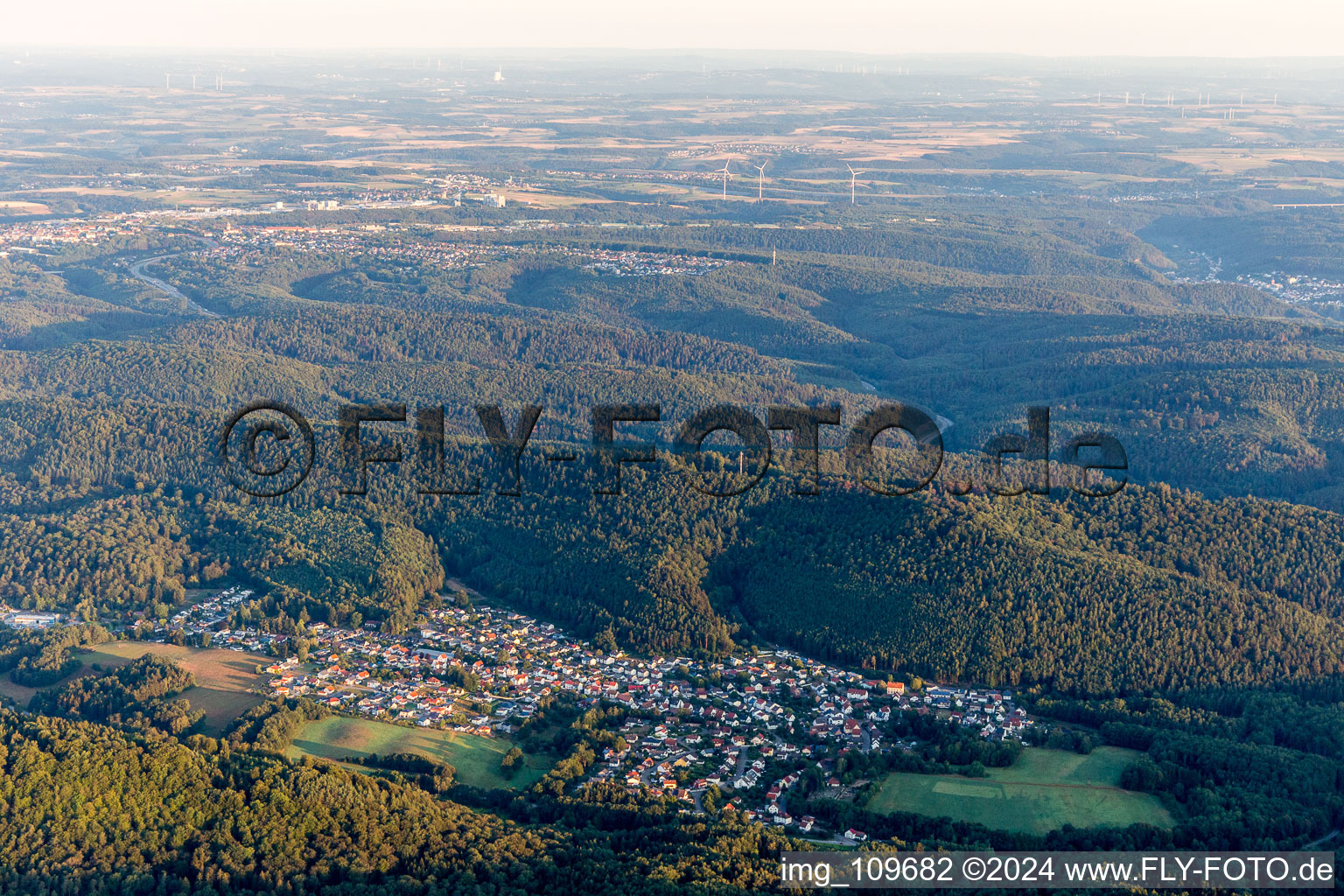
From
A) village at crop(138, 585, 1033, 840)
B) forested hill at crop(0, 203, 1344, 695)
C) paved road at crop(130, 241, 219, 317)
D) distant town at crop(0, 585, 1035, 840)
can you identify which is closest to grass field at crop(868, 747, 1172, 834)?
village at crop(138, 585, 1033, 840)

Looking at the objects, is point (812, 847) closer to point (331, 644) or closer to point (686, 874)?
point (686, 874)

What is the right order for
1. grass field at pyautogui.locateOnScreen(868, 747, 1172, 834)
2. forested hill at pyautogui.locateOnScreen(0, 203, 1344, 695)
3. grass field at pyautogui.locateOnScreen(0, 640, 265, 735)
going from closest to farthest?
grass field at pyautogui.locateOnScreen(868, 747, 1172, 834)
grass field at pyautogui.locateOnScreen(0, 640, 265, 735)
forested hill at pyautogui.locateOnScreen(0, 203, 1344, 695)

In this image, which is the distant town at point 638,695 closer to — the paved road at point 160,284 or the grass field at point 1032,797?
the grass field at point 1032,797

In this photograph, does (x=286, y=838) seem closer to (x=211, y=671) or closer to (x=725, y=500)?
(x=211, y=671)

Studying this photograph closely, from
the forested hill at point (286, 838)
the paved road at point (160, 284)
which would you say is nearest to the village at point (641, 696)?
the forested hill at point (286, 838)

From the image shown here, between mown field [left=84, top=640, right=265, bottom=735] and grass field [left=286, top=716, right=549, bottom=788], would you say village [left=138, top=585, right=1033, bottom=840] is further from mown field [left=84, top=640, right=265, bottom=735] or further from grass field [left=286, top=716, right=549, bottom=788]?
mown field [left=84, top=640, right=265, bottom=735]

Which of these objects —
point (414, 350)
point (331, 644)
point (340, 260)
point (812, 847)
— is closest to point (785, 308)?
point (414, 350)

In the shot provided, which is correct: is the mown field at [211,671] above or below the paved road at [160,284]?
below
